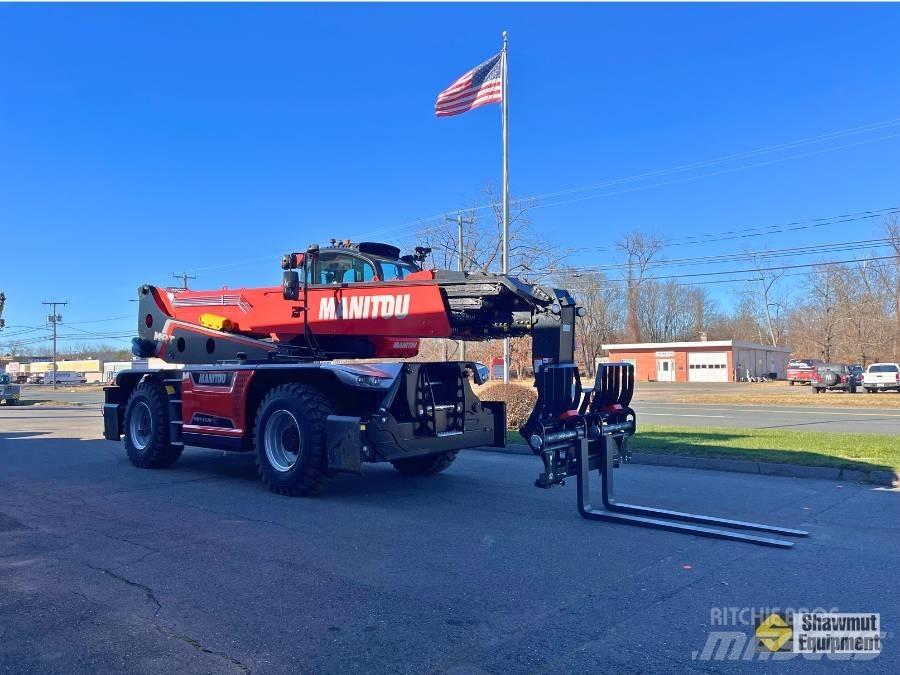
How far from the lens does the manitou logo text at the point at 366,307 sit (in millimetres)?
8875

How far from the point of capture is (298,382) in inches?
352

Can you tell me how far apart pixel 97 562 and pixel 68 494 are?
11.9ft

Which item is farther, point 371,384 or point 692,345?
point 692,345

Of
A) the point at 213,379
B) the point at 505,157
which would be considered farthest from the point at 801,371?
the point at 213,379

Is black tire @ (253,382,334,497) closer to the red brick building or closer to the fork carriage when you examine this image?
the fork carriage

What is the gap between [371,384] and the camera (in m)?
8.15

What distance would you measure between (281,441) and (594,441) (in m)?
3.84

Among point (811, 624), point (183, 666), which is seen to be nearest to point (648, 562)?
point (811, 624)

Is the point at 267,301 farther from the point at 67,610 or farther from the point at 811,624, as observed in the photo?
the point at 811,624

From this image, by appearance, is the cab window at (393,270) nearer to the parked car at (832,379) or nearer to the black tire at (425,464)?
the black tire at (425,464)

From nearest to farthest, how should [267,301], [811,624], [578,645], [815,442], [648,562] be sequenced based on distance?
[578,645]
[811,624]
[648,562]
[267,301]
[815,442]

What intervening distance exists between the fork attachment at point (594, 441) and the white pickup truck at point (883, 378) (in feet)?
119

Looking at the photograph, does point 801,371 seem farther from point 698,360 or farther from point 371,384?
point 371,384

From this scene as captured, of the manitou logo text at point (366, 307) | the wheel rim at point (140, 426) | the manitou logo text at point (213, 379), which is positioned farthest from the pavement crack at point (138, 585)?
the wheel rim at point (140, 426)
